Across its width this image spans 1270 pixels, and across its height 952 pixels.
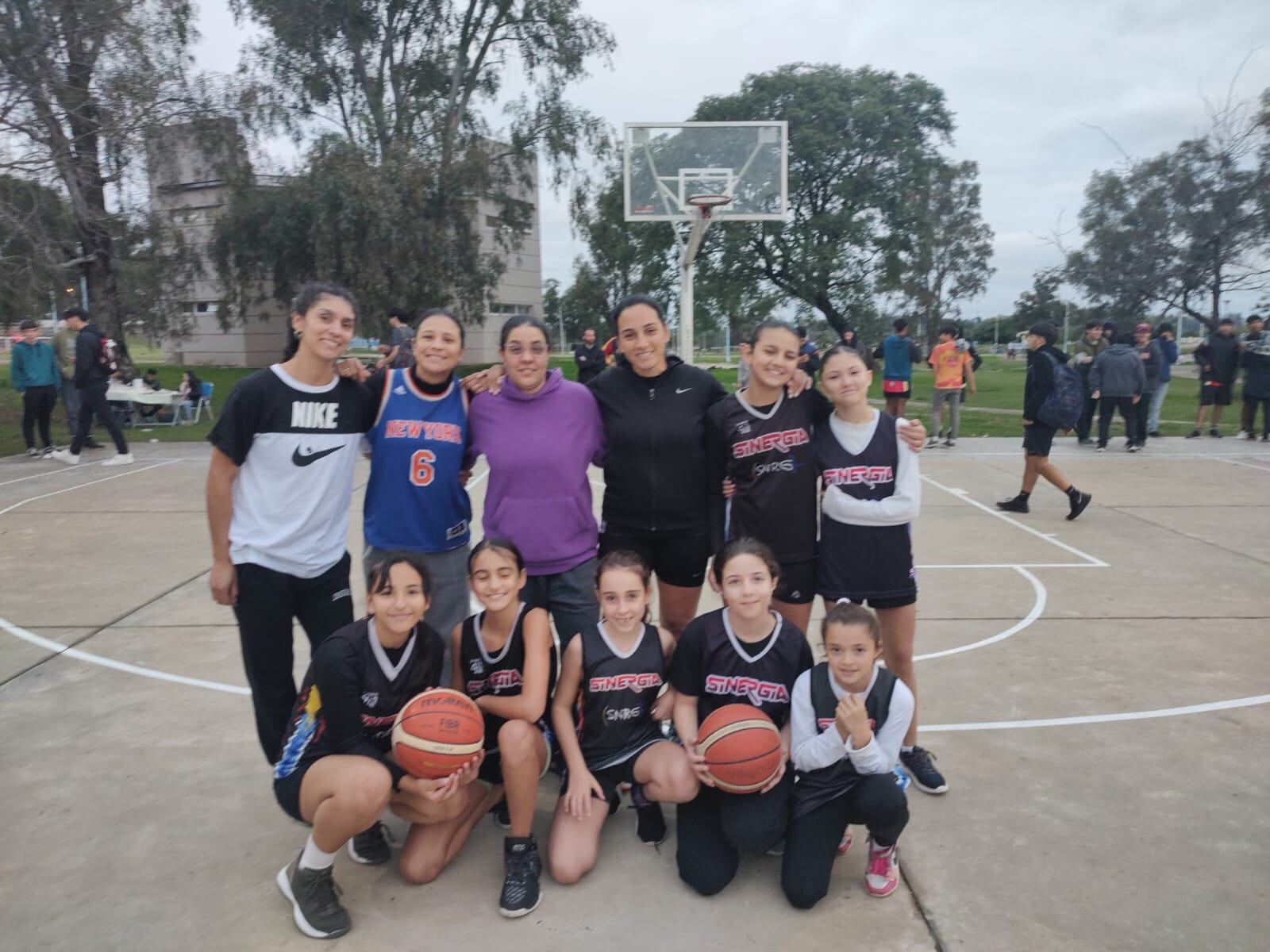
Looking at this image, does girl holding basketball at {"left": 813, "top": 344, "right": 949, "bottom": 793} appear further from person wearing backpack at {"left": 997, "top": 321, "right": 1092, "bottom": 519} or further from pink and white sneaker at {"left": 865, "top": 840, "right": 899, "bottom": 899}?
person wearing backpack at {"left": 997, "top": 321, "right": 1092, "bottom": 519}

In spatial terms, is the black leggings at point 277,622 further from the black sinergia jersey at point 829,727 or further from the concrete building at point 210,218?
the concrete building at point 210,218

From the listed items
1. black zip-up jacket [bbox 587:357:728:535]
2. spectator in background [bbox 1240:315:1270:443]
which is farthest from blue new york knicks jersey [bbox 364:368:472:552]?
spectator in background [bbox 1240:315:1270:443]

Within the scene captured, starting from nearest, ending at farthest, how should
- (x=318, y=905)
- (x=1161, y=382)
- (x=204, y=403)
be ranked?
(x=318, y=905) → (x=1161, y=382) → (x=204, y=403)

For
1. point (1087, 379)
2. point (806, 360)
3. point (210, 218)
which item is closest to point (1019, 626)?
Answer: point (806, 360)

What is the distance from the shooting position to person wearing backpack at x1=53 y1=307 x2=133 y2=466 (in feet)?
36.9

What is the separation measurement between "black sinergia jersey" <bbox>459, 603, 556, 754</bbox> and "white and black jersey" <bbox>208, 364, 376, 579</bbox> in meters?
0.59

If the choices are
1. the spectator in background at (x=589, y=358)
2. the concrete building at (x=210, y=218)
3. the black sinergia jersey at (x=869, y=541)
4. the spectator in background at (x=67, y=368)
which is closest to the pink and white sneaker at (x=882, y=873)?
the black sinergia jersey at (x=869, y=541)

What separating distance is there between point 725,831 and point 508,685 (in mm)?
867

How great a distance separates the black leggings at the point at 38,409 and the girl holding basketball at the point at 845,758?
41.1 ft

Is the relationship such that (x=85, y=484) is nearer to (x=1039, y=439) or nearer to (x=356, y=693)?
(x=356, y=693)

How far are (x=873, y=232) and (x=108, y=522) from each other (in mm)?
27883

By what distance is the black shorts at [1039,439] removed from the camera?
820 centimetres

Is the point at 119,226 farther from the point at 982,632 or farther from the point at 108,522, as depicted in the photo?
the point at 982,632

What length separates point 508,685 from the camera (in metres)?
3.14
